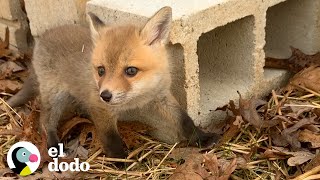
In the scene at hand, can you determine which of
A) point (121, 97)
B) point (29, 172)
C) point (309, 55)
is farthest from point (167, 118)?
point (309, 55)

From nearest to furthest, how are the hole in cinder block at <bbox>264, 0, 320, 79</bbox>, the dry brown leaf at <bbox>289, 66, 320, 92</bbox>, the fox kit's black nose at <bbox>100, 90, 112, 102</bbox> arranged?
the fox kit's black nose at <bbox>100, 90, 112, 102</bbox> < the dry brown leaf at <bbox>289, 66, 320, 92</bbox> < the hole in cinder block at <bbox>264, 0, 320, 79</bbox>

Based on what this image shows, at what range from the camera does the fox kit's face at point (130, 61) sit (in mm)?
2568

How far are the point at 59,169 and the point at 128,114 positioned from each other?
2.02 feet

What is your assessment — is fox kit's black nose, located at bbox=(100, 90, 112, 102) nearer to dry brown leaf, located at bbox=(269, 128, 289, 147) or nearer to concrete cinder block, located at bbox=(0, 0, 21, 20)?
dry brown leaf, located at bbox=(269, 128, 289, 147)

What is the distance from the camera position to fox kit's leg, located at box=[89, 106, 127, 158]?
2.88 meters

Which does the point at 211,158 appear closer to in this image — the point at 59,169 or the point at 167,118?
the point at 167,118

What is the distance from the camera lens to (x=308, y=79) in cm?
338

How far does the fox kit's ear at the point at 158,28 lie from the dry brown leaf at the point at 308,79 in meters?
1.06

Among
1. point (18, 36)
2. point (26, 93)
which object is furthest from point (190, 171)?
point (18, 36)

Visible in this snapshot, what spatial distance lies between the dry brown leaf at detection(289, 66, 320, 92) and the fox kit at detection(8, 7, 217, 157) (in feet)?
2.45

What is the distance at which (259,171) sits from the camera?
275cm

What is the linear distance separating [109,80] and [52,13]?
122 cm

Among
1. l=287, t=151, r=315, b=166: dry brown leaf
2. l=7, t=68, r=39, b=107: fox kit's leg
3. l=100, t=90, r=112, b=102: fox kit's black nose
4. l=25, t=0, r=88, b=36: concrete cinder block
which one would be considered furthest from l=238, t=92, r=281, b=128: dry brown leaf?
l=7, t=68, r=39, b=107: fox kit's leg

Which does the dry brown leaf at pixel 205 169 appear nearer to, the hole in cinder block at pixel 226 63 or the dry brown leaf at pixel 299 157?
the dry brown leaf at pixel 299 157
